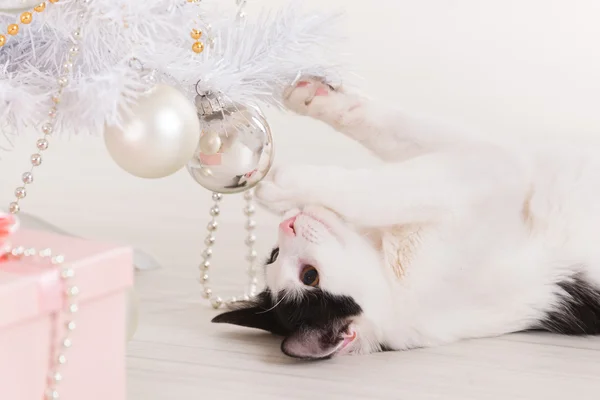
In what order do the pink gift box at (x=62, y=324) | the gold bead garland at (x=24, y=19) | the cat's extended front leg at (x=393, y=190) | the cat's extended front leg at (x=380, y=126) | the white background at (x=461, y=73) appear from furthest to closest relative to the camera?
the white background at (x=461, y=73)
the cat's extended front leg at (x=380, y=126)
the cat's extended front leg at (x=393, y=190)
the gold bead garland at (x=24, y=19)
the pink gift box at (x=62, y=324)

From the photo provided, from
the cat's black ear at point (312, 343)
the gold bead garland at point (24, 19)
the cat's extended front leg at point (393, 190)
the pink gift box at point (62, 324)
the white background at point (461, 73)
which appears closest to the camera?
the pink gift box at point (62, 324)

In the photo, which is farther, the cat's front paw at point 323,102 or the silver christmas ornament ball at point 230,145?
the cat's front paw at point 323,102

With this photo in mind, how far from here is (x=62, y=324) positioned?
0.85 m

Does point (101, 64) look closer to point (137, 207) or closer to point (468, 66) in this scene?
point (137, 207)

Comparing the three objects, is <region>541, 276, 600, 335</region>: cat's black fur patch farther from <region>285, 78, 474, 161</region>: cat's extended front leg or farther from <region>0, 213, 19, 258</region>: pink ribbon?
<region>0, 213, 19, 258</region>: pink ribbon

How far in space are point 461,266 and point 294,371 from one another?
11.6 inches

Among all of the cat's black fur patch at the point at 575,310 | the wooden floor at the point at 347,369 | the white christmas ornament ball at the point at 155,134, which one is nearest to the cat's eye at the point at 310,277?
the wooden floor at the point at 347,369

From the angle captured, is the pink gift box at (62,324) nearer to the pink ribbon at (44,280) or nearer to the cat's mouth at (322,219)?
the pink ribbon at (44,280)

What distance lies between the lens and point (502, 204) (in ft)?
4.46

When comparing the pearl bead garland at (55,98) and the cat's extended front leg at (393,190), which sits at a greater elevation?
the pearl bead garland at (55,98)

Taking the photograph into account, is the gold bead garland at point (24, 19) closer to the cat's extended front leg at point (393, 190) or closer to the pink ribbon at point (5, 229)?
the pink ribbon at point (5, 229)

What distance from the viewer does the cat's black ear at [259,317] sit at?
4.19 ft

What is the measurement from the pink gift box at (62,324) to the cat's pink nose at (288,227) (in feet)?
1.23

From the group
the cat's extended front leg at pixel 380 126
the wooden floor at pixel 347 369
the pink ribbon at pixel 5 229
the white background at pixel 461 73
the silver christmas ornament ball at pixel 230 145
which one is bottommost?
the wooden floor at pixel 347 369
